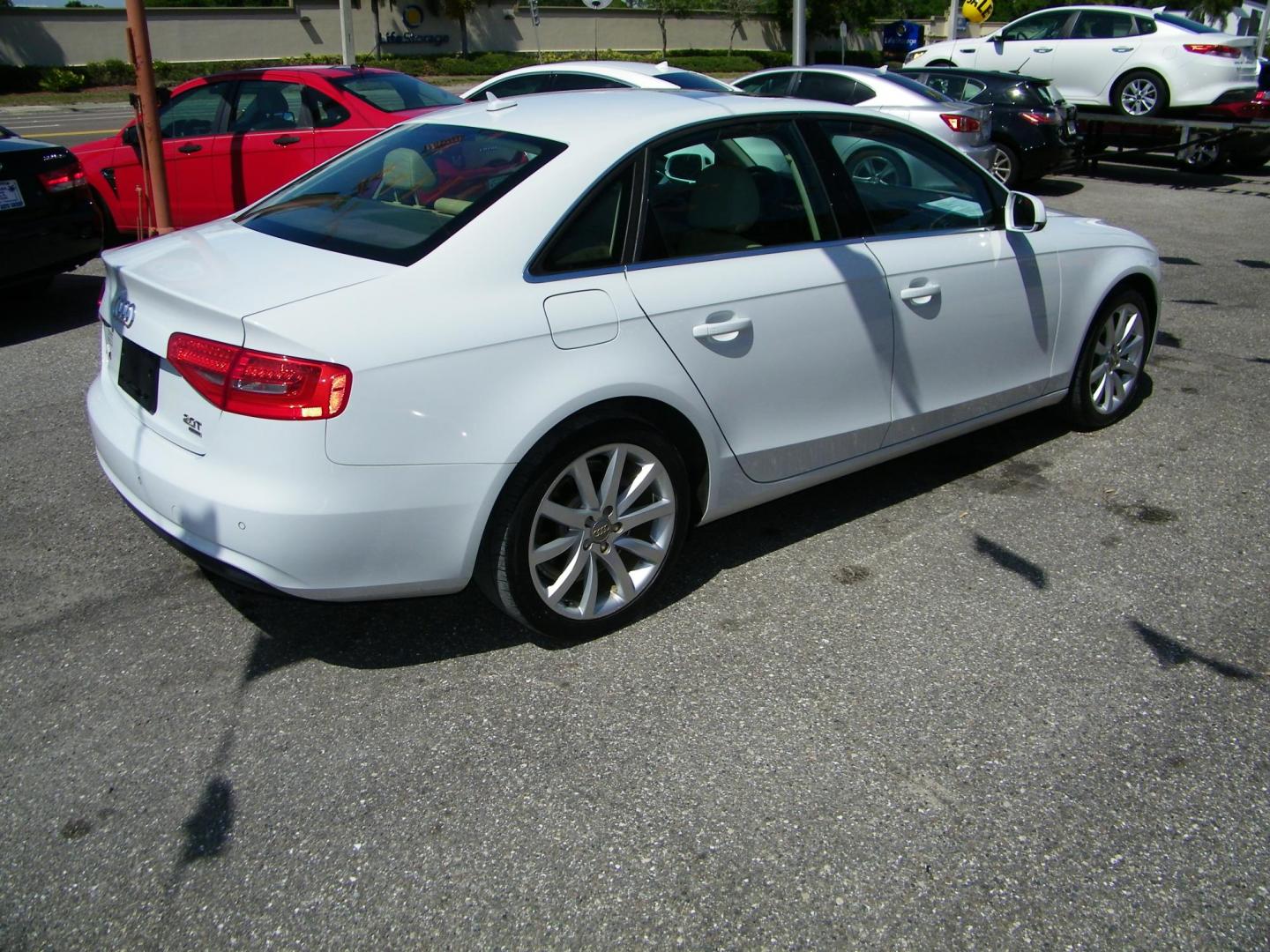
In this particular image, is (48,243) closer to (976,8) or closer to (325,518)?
(325,518)

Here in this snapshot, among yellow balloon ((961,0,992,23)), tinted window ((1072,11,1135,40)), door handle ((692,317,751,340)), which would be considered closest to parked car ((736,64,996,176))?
tinted window ((1072,11,1135,40))

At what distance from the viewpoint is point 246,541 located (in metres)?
2.98

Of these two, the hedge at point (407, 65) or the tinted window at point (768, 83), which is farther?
the hedge at point (407, 65)

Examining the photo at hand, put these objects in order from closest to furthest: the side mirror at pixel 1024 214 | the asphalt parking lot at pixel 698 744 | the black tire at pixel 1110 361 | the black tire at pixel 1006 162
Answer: the asphalt parking lot at pixel 698 744, the side mirror at pixel 1024 214, the black tire at pixel 1110 361, the black tire at pixel 1006 162

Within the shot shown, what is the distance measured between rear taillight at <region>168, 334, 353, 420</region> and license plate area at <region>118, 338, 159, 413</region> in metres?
0.40

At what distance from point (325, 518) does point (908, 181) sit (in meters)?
2.86

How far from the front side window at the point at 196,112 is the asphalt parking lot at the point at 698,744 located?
5185 millimetres

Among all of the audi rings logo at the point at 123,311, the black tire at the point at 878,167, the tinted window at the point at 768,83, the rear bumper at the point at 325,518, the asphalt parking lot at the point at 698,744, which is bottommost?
the asphalt parking lot at the point at 698,744

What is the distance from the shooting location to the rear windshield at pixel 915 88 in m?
11.6

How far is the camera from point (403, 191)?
146 inches

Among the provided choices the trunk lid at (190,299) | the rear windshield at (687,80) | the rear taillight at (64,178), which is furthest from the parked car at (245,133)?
the trunk lid at (190,299)

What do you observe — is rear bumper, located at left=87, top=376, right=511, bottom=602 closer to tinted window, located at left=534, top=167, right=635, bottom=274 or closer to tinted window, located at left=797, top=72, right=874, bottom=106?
tinted window, located at left=534, top=167, right=635, bottom=274

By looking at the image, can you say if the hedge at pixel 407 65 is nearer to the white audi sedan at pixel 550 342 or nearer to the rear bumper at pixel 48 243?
the rear bumper at pixel 48 243

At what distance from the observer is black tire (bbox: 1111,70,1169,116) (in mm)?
14562
